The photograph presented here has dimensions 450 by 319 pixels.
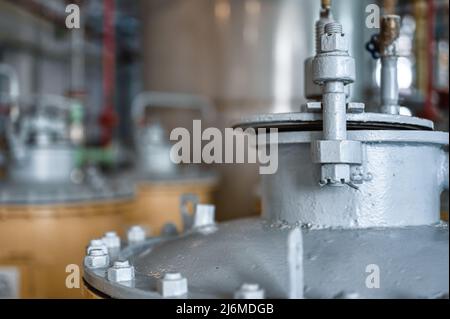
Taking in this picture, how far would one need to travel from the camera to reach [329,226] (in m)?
1.51

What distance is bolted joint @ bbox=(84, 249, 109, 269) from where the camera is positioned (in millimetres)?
1494

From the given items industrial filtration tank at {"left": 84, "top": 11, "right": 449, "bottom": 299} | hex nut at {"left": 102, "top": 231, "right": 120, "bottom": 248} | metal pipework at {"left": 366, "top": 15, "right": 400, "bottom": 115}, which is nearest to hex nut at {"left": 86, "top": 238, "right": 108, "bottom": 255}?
industrial filtration tank at {"left": 84, "top": 11, "right": 449, "bottom": 299}

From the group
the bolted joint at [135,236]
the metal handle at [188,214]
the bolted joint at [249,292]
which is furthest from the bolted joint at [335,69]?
the bolted joint at [135,236]

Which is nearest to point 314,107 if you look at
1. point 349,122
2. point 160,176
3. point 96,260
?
point 349,122

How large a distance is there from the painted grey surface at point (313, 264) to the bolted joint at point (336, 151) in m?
0.22

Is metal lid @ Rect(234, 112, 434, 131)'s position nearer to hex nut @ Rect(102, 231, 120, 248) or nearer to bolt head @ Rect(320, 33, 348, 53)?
bolt head @ Rect(320, 33, 348, 53)

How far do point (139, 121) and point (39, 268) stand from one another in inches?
109

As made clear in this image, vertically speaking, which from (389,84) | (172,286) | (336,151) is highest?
(389,84)

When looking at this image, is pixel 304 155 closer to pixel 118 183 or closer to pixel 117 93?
pixel 118 183

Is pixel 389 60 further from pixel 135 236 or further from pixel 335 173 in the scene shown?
pixel 135 236

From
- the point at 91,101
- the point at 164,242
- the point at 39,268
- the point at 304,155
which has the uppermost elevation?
the point at 91,101

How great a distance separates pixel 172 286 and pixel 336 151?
52 centimetres

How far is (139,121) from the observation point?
567 cm

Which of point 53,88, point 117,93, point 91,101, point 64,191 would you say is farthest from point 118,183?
point 117,93
